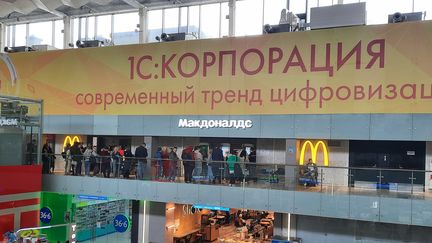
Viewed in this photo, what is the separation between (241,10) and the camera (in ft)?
79.8

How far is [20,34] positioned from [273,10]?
1756 centimetres

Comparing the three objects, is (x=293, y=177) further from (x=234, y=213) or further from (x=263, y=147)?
(x=234, y=213)

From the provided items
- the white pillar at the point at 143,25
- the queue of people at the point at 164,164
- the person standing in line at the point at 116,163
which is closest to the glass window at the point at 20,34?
the white pillar at the point at 143,25

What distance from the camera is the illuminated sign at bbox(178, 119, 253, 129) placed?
18683 millimetres

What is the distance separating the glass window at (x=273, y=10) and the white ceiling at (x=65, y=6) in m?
3.46

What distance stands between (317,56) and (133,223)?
11.3 meters

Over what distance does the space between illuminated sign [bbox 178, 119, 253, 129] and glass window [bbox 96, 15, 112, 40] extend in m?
10.6

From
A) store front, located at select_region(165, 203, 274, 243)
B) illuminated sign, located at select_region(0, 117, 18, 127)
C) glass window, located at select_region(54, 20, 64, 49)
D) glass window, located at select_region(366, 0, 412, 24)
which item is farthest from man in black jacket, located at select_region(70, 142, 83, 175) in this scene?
glass window, located at select_region(366, 0, 412, 24)

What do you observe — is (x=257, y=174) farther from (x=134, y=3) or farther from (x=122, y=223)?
(x=134, y=3)

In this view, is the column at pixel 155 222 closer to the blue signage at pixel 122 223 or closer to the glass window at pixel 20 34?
the blue signage at pixel 122 223

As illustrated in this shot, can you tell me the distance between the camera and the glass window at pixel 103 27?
1085 inches

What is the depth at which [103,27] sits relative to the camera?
2773 centimetres

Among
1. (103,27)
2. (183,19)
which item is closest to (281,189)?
(183,19)

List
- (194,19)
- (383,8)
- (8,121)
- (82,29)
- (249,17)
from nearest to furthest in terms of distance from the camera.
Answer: (8,121) < (383,8) < (249,17) < (194,19) < (82,29)
